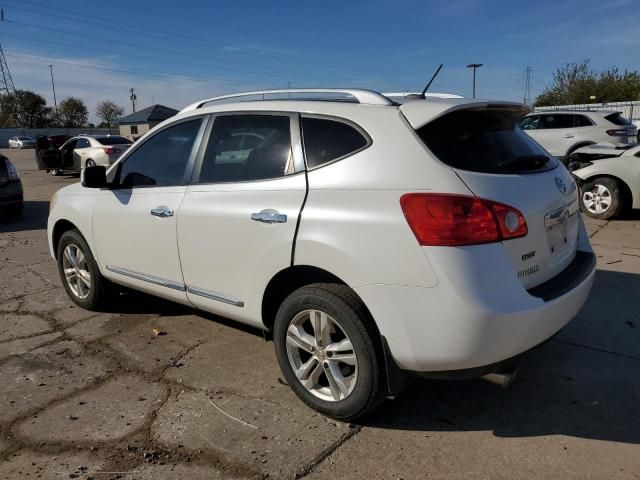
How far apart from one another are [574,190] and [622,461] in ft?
5.19

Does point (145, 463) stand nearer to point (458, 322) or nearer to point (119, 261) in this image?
point (458, 322)

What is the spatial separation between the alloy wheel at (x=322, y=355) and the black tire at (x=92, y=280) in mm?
2346

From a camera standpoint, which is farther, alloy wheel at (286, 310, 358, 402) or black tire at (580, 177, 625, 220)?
black tire at (580, 177, 625, 220)

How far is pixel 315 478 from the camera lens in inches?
98.8

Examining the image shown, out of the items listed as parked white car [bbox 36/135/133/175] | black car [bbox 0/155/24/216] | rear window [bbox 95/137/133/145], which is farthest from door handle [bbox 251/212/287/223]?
rear window [bbox 95/137/133/145]

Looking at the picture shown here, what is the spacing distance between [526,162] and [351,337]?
1357 mm

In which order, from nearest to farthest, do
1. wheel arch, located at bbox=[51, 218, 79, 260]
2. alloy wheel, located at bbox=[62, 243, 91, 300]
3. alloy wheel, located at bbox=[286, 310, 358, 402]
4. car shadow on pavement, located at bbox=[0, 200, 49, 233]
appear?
alloy wheel, located at bbox=[286, 310, 358, 402], alloy wheel, located at bbox=[62, 243, 91, 300], wheel arch, located at bbox=[51, 218, 79, 260], car shadow on pavement, located at bbox=[0, 200, 49, 233]

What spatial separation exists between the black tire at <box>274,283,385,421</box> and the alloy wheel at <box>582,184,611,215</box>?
7.37 meters

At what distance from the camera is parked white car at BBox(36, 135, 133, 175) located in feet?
60.7

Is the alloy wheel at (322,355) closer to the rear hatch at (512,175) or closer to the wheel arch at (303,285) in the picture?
the wheel arch at (303,285)

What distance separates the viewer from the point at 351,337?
8.87 feet

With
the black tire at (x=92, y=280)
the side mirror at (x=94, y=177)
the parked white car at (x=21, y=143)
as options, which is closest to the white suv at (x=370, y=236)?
the side mirror at (x=94, y=177)

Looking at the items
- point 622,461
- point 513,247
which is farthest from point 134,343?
point 622,461

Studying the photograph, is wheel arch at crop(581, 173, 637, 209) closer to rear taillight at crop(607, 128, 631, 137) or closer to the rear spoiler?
rear taillight at crop(607, 128, 631, 137)
